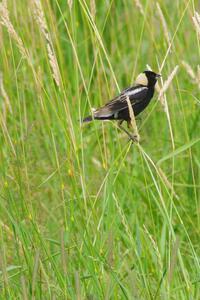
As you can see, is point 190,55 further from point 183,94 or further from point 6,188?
point 6,188

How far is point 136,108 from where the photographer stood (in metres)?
3.53

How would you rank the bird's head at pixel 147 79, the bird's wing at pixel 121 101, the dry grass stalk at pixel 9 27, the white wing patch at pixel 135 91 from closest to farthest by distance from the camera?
the dry grass stalk at pixel 9 27 < the bird's wing at pixel 121 101 < the white wing patch at pixel 135 91 < the bird's head at pixel 147 79

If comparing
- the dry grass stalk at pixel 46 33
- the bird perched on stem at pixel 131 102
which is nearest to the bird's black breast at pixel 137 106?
the bird perched on stem at pixel 131 102

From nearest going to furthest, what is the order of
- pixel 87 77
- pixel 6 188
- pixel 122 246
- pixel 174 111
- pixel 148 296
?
1. pixel 148 296
2. pixel 6 188
3. pixel 122 246
4. pixel 174 111
5. pixel 87 77

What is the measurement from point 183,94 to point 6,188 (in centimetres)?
183

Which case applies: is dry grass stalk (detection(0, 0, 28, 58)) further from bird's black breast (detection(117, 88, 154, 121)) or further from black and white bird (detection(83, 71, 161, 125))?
bird's black breast (detection(117, 88, 154, 121))

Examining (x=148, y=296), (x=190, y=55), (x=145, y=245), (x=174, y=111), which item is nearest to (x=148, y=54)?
(x=190, y=55)

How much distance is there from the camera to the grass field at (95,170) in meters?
2.62

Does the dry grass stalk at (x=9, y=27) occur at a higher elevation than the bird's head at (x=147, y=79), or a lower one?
higher

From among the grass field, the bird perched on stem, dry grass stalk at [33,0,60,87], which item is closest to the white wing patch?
the bird perched on stem

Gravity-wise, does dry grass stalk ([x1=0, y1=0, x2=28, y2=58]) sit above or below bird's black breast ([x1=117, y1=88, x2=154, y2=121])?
above

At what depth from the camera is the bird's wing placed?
11.0ft

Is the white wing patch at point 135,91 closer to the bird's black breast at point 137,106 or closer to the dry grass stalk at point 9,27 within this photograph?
the bird's black breast at point 137,106

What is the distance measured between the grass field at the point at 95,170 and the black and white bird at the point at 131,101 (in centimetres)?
6
